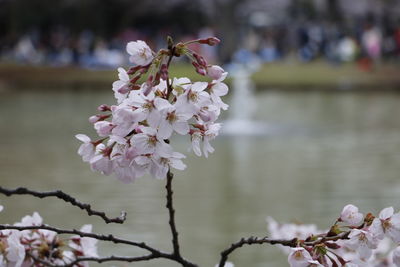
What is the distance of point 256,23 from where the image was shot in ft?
157

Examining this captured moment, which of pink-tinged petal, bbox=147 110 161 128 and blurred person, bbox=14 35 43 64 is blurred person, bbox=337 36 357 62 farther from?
pink-tinged petal, bbox=147 110 161 128

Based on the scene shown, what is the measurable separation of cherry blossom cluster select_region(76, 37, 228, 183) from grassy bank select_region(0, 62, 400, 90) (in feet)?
68.0

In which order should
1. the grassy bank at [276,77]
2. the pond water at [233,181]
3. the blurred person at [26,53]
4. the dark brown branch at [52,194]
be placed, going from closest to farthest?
the dark brown branch at [52,194] < the pond water at [233,181] < the grassy bank at [276,77] < the blurred person at [26,53]

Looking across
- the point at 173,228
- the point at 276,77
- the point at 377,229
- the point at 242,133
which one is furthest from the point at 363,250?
the point at 276,77

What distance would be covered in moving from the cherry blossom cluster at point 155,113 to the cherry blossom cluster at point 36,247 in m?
0.23

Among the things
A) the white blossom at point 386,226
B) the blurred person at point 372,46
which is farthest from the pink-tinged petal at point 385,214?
the blurred person at point 372,46

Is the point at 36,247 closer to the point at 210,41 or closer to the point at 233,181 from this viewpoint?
the point at 210,41

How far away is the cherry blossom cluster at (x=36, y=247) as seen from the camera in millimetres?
1963

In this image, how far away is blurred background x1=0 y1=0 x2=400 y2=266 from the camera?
26.9ft

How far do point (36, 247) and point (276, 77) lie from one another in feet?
82.7

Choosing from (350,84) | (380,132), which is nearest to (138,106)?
(380,132)

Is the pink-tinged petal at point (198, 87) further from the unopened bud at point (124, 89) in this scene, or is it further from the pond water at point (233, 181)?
the pond water at point (233, 181)

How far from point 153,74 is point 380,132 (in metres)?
13.4

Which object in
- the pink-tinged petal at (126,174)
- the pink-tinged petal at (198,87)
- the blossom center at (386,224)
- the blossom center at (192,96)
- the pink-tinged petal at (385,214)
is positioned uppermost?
the pink-tinged petal at (198,87)
